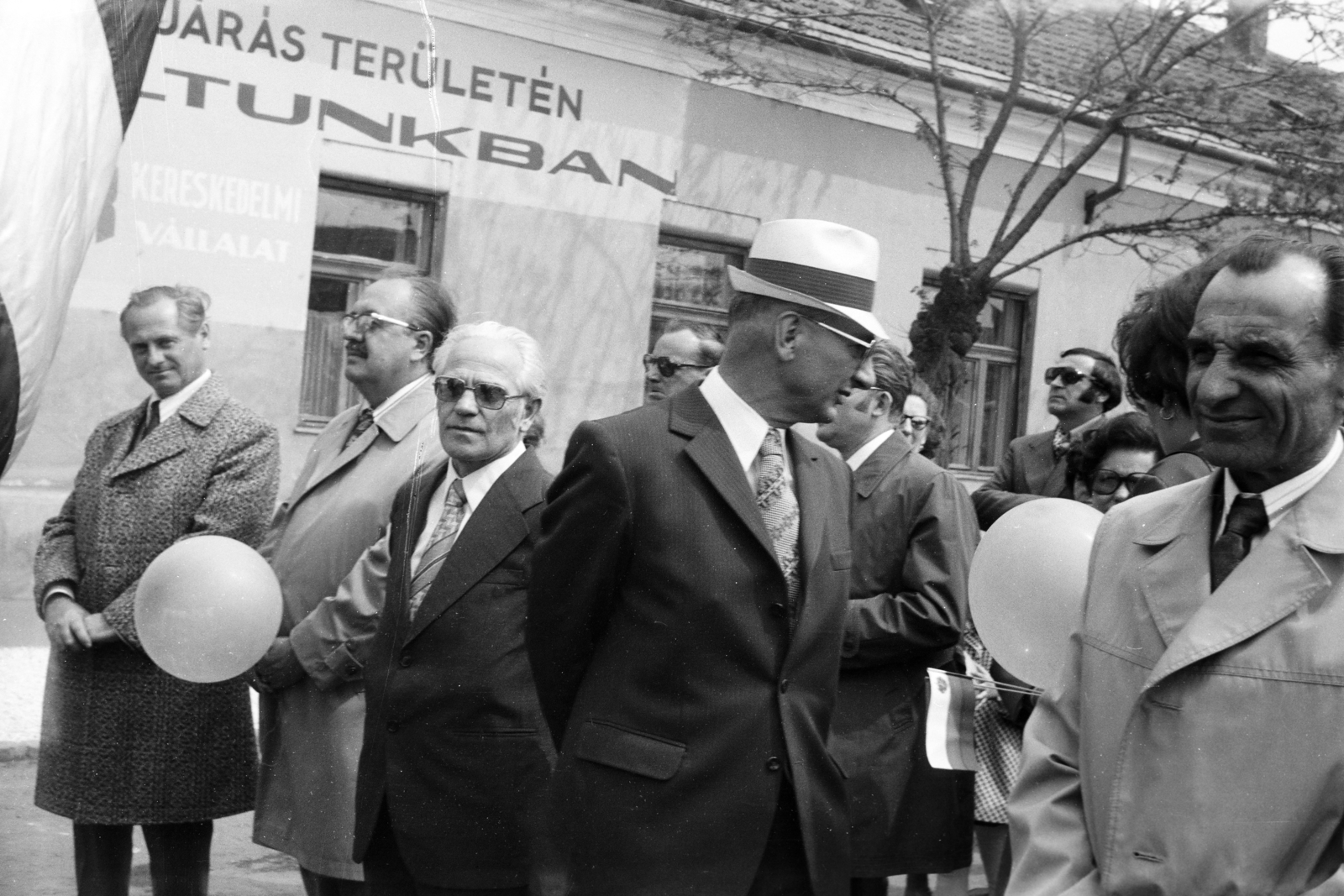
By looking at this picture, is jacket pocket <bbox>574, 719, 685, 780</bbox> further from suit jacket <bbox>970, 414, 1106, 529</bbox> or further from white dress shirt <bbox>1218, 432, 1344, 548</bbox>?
suit jacket <bbox>970, 414, 1106, 529</bbox>

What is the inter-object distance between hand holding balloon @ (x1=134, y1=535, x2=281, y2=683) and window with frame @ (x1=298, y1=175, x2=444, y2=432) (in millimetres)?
5907

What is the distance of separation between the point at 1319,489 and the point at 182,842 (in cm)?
342

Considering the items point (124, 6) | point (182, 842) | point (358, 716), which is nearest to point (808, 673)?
point (358, 716)

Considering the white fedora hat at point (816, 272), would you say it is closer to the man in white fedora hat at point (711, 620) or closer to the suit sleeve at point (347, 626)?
the man in white fedora hat at point (711, 620)

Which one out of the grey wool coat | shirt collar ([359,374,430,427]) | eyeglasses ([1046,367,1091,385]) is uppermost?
eyeglasses ([1046,367,1091,385])

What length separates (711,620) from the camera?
9.20 ft

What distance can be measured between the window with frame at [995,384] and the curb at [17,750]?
8.64m

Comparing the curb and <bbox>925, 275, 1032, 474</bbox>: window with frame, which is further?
<bbox>925, 275, 1032, 474</bbox>: window with frame

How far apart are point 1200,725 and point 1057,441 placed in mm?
3858

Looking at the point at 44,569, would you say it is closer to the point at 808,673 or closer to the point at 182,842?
the point at 182,842

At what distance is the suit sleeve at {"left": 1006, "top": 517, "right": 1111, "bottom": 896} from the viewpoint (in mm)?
2154

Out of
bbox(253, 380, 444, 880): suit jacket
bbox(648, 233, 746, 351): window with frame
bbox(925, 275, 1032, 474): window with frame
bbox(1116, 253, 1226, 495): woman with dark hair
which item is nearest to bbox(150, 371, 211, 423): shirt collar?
bbox(253, 380, 444, 880): suit jacket

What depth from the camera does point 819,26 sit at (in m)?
12.1

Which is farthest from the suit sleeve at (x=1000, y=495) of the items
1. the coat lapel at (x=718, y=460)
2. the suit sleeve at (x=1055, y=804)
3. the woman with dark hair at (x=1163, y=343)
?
the suit sleeve at (x=1055, y=804)
